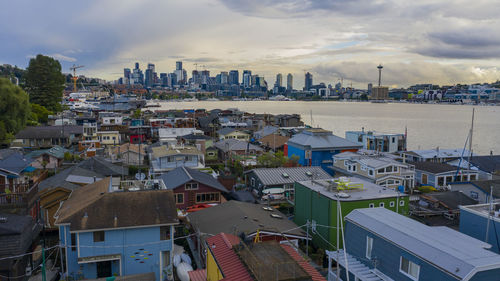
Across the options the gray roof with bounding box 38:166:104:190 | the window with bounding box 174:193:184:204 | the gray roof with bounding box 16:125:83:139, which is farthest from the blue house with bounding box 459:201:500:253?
the gray roof with bounding box 16:125:83:139

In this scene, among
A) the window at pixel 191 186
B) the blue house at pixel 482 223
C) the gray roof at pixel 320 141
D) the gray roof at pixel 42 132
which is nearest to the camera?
the blue house at pixel 482 223

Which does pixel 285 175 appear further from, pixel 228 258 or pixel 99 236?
pixel 228 258

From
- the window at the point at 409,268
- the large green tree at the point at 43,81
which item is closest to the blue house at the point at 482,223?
the window at the point at 409,268

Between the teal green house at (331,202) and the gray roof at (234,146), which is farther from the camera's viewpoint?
the gray roof at (234,146)

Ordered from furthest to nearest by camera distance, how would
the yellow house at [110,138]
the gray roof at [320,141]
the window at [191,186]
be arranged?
the yellow house at [110,138], the gray roof at [320,141], the window at [191,186]

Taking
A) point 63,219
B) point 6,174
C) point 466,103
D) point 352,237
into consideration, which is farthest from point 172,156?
point 466,103

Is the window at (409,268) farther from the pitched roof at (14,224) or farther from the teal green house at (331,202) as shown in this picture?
the pitched roof at (14,224)

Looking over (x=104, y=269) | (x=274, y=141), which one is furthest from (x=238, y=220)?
(x=274, y=141)

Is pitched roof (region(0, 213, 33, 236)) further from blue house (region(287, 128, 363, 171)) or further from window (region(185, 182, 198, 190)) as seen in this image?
blue house (region(287, 128, 363, 171))
